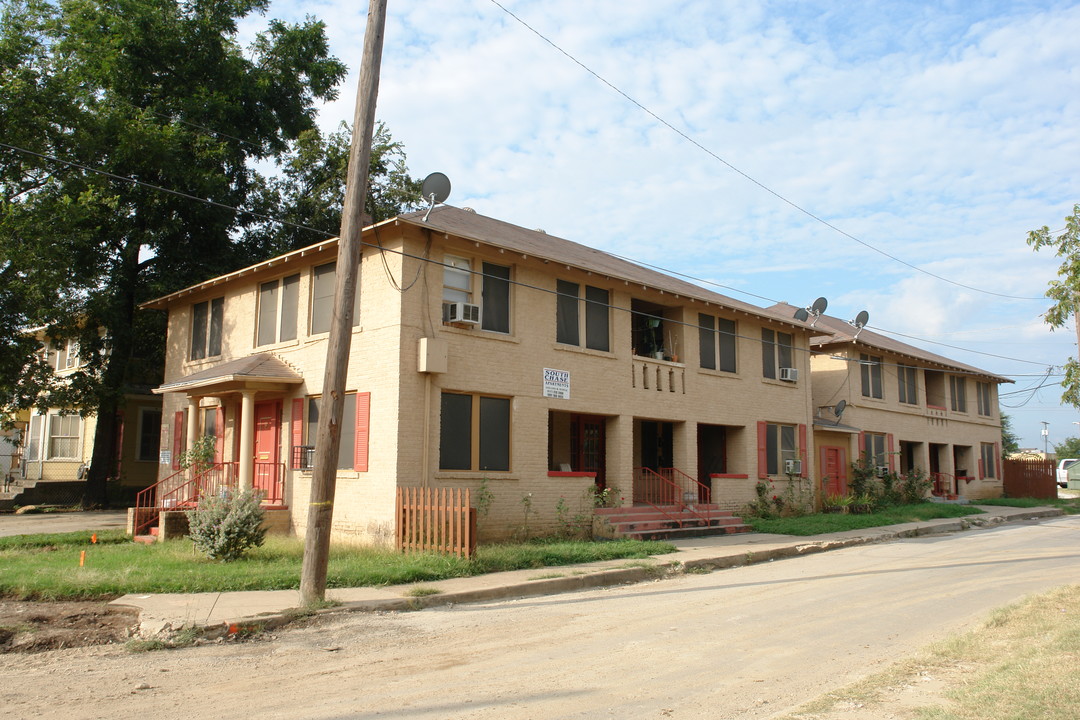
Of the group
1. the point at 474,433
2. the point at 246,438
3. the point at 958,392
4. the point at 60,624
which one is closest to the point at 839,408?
the point at 958,392

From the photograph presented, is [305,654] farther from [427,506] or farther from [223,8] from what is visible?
[223,8]

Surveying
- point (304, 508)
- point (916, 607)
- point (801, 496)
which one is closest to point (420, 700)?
point (916, 607)

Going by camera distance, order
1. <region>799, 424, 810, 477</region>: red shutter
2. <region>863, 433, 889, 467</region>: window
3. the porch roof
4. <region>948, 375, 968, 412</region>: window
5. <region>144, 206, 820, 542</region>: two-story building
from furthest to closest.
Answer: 1. <region>948, 375, 968, 412</region>: window
2. <region>863, 433, 889, 467</region>: window
3. <region>799, 424, 810, 477</region>: red shutter
4. the porch roof
5. <region>144, 206, 820, 542</region>: two-story building

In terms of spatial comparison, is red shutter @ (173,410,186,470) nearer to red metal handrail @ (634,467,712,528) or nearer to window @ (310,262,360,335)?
window @ (310,262,360,335)

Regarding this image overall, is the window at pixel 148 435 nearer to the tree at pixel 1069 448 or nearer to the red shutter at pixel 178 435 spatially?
the red shutter at pixel 178 435

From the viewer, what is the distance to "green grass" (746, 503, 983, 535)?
2114cm

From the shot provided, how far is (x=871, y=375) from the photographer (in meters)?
31.2

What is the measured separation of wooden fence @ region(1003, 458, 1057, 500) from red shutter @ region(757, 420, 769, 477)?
74.8 feet

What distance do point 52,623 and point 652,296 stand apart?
15378 millimetres

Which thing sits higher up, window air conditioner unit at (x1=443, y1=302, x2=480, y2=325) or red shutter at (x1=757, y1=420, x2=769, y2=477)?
window air conditioner unit at (x1=443, y1=302, x2=480, y2=325)

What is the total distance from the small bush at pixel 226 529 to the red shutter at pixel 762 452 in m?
15.0

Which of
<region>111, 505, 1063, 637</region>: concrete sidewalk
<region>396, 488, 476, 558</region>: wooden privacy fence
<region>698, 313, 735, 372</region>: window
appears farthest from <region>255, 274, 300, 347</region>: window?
<region>698, 313, 735, 372</region>: window

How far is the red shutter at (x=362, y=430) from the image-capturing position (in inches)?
625

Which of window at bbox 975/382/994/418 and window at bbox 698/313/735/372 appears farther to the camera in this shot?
window at bbox 975/382/994/418
